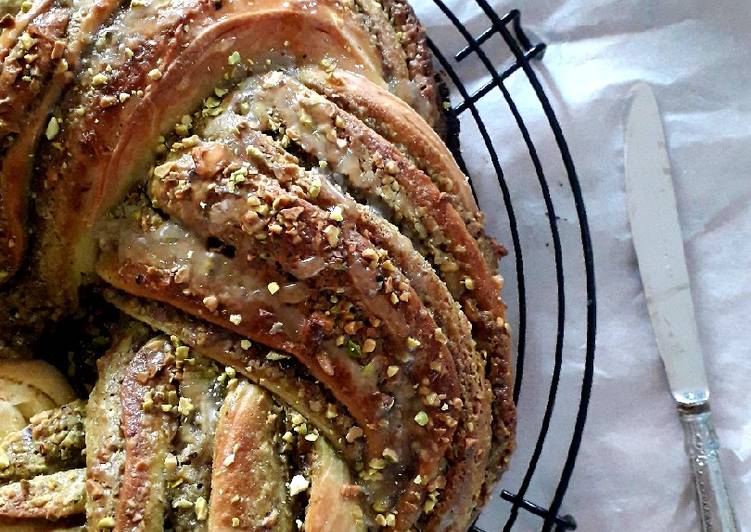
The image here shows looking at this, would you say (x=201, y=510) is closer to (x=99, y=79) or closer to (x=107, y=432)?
(x=107, y=432)

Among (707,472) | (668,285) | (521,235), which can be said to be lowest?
(707,472)

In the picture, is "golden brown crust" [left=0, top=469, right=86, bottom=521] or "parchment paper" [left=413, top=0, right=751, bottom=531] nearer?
"golden brown crust" [left=0, top=469, right=86, bottom=521]

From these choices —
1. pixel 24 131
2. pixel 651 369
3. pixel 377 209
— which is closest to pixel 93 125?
pixel 24 131

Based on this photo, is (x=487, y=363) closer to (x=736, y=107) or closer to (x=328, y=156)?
(x=328, y=156)

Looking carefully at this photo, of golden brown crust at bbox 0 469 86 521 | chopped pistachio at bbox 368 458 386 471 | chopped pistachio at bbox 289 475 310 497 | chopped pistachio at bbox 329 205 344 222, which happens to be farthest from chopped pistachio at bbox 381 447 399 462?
golden brown crust at bbox 0 469 86 521

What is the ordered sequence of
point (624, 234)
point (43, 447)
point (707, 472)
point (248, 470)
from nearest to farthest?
point (248, 470), point (43, 447), point (707, 472), point (624, 234)

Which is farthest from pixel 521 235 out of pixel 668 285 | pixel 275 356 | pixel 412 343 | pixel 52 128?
pixel 52 128

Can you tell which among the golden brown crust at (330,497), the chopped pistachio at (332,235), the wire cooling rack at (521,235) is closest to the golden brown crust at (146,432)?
the golden brown crust at (330,497)

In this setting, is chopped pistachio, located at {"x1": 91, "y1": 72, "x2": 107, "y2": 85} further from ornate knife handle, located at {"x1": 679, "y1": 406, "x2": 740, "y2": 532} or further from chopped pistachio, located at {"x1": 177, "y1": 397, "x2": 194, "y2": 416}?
ornate knife handle, located at {"x1": 679, "y1": 406, "x2": 740, "y2": 532}
